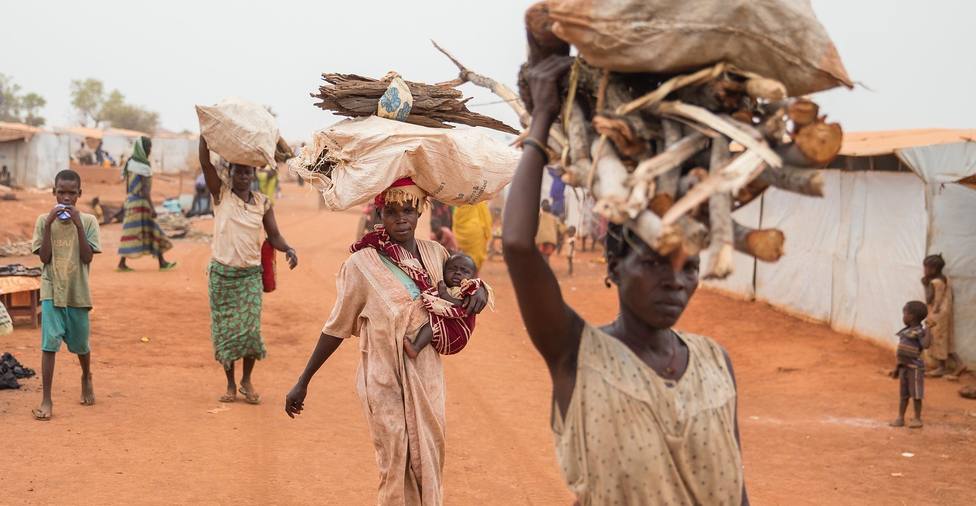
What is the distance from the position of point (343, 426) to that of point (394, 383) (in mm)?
3759

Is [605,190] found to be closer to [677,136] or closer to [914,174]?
[677,136]

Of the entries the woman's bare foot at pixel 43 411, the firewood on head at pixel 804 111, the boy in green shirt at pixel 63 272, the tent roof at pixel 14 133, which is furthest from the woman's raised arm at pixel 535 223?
the tent roof at pixel 14 133

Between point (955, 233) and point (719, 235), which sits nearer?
point (719, 235)

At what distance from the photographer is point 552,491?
6852mm

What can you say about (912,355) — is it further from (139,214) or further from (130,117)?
(130,117)

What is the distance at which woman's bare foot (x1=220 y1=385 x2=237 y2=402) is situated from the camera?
8797 mm

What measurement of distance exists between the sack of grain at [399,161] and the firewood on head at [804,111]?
2.75 meters

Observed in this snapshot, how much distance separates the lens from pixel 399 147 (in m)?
4.73

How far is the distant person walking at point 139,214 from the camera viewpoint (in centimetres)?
1595

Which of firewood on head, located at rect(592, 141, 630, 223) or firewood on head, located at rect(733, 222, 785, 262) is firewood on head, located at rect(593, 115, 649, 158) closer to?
firewood on head, located at rect(592, 141, 630, 223)

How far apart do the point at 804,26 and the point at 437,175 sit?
8.97ft

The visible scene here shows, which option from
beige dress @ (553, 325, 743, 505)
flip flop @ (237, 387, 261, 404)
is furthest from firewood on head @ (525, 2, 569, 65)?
flip flop @ (237, 387, 261, 404)

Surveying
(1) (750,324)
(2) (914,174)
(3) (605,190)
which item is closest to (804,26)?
(3) (605,190)

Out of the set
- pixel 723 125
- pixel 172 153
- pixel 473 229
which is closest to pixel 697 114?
pixel 723 125
